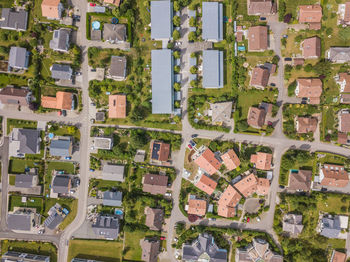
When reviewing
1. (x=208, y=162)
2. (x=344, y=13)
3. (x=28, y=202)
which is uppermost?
(x=344, y=13)

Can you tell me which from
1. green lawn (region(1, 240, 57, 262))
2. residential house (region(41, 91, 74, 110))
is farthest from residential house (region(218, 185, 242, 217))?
green lawn (region(1, 240, 57, 262))

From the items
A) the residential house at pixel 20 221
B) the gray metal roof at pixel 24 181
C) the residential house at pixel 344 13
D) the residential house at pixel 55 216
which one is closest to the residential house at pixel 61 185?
the residential house at pixel 55 216

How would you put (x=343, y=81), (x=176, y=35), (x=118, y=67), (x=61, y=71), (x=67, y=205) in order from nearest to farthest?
(x=176, y=35), (x=118, y=67), (x=61, y=71), (x=343, y=81), (x=67, y=205)

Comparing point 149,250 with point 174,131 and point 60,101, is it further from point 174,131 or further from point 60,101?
point 60,101

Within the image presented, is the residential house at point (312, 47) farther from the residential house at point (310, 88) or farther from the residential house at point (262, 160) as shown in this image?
the residential house at point (262, 160)

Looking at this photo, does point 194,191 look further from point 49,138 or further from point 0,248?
point 0,248

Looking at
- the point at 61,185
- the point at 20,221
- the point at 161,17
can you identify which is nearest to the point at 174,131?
the point at 161,17
